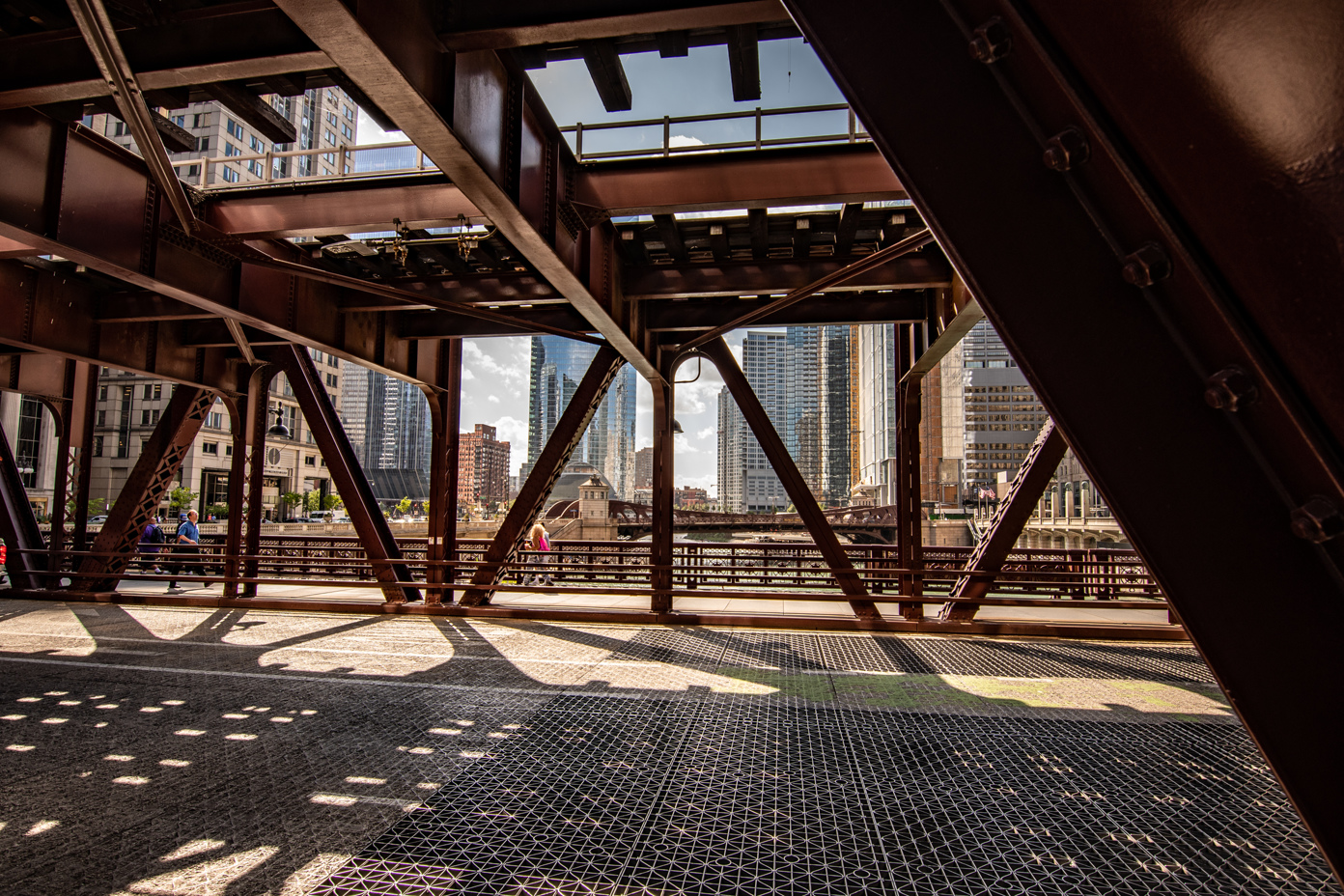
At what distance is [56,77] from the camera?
5.18 meters

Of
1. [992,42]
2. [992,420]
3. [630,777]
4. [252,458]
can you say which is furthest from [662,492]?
[992,420]

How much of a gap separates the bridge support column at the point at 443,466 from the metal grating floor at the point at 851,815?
6.89 meters

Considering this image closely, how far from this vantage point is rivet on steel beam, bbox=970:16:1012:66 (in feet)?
4.81

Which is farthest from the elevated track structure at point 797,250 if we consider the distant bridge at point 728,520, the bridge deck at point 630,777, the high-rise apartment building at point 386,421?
the high-rise apartment building at point 386,421

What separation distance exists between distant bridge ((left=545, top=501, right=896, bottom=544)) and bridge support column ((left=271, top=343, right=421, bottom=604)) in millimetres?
23890

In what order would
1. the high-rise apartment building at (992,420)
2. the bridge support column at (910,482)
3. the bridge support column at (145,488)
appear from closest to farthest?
the bridge support column at (910,482) → the bridge support column at (145,488) → the high-rise apartment building at (992,420)

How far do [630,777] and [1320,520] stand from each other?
4.25 m

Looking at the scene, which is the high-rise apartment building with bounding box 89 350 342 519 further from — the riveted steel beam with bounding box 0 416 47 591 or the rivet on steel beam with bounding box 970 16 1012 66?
the rivet on steel beam with bounding box 970 16 1012 66

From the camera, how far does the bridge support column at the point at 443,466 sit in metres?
12.1

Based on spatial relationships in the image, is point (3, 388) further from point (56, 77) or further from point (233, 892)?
point (233, 892)

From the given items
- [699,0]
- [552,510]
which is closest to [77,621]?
[699,0]

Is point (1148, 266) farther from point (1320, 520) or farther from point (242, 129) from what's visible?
point (242, 129)

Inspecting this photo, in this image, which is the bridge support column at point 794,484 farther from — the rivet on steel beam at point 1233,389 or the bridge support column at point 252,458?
the rivet on steel beam at point 1233,389

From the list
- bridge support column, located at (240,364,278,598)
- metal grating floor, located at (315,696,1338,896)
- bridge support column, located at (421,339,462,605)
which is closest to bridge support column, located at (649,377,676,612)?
bridge support column, located at (421,339,462,605)
